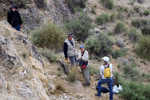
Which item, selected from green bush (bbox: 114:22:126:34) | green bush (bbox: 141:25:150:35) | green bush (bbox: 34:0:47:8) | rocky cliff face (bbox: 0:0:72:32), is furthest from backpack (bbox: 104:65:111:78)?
green bush (bbox: 141:25:150:35)

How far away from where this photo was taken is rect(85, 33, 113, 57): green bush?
959 centimetres

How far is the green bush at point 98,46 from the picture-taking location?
959cm

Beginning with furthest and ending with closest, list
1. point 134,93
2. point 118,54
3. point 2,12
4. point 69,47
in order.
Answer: point 118,54, point 2,12, point 69,47, point 134,93

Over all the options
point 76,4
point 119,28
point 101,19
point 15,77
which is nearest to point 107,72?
point 15,77

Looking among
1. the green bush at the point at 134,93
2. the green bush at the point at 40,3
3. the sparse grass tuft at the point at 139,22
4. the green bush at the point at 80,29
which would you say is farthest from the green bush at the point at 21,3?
the sparse grass tuft at the point at 139,22

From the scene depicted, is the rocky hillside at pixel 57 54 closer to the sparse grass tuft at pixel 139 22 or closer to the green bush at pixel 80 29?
the sparse grass tuft at pixel 139 22

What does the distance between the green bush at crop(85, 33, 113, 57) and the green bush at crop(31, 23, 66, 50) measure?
181 centimetres

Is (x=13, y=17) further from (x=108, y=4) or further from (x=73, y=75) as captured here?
(x=108, y=4)

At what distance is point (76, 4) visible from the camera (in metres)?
14.7

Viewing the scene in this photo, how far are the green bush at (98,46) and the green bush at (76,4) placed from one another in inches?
184

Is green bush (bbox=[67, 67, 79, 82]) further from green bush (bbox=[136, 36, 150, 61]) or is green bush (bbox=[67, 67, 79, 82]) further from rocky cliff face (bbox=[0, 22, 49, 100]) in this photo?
green bush (bbox=[136, 36, 150, 61])

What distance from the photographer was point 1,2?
32.9ft

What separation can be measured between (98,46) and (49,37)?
9.01 ft

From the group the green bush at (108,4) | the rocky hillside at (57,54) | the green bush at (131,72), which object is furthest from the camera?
the green bush at (108,4)
